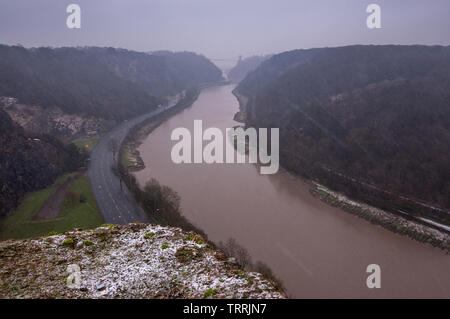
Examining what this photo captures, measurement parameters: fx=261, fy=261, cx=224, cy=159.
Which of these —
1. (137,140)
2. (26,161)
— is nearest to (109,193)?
(26,161)

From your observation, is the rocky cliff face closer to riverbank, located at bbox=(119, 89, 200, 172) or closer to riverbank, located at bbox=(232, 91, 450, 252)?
riverbank, located at bbox=(119, 89, 200, 172)

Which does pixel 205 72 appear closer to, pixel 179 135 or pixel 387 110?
pixel 179 135

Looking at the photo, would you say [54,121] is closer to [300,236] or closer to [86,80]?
[86,80]

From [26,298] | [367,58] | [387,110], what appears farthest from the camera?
[367,58]

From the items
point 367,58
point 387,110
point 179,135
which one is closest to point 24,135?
point 179,135

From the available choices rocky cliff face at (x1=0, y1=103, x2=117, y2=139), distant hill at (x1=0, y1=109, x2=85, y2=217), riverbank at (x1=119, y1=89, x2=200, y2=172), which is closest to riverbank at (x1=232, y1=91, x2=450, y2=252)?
riverbank at (x1=119, y1=89, x2=200, y2=172)

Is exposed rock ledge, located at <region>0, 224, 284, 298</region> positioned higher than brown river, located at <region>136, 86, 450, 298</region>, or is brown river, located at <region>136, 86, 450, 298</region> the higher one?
exposed rock ledge, located at <region>0, 224, 284, 298</region>
